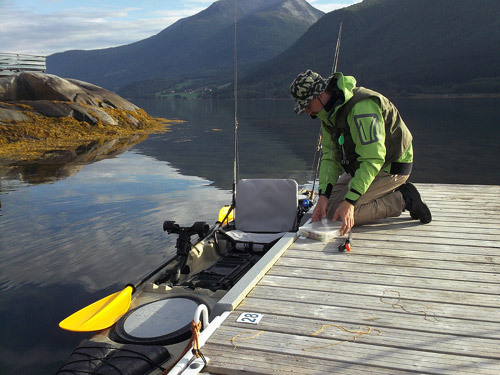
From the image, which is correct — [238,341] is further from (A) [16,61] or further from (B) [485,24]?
(B) [485,24]

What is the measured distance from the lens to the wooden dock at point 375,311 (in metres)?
3.07

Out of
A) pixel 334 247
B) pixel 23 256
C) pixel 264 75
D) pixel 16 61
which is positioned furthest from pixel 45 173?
pixel 264 75

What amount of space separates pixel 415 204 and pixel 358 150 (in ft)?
4.82

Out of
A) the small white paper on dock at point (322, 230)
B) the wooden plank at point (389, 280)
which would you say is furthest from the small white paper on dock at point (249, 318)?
the small white paper on dock at point (322, 230)

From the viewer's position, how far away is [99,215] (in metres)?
11.0

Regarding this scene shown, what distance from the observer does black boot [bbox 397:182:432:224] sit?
629 cm

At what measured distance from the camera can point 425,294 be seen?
13.5ft

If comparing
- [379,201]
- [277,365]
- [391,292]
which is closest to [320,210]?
[379,201]

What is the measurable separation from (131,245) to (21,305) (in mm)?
2612

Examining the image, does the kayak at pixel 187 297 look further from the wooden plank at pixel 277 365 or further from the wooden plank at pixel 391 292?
the wooden plank at pixel 391 292

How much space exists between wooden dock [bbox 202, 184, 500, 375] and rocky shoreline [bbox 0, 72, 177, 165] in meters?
18.2

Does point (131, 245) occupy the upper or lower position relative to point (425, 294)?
lower

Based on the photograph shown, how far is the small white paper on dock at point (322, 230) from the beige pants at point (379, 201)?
1.20 ft

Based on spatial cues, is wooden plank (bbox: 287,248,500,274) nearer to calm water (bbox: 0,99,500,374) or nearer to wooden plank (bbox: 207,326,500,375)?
wooden plank (bbox: 207,326,500,375)
